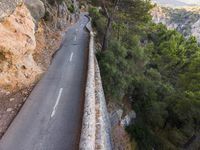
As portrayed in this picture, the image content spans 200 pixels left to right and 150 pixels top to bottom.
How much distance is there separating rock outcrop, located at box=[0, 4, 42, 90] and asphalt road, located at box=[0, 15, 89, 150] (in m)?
1.14

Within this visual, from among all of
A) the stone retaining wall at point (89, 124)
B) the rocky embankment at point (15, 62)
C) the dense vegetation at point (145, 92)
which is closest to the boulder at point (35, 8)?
the rocky embankment at point (15, 62)

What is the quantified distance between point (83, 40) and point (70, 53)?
6782 mm

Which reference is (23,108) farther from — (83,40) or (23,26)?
(83,40)

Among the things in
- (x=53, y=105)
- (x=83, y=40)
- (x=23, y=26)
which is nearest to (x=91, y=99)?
(x=53, y=105)

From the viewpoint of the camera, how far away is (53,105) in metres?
14.6

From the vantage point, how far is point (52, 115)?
13531 millimetres

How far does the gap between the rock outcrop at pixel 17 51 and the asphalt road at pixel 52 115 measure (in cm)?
114

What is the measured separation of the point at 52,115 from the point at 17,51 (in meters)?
5.57

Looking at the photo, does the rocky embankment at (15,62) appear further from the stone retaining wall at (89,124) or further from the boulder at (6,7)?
the stone retaining wall at (89,124)

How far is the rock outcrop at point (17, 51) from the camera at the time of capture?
51.8 feet

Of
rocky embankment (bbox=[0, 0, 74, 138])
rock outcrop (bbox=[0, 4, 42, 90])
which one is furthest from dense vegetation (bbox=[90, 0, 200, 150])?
rock outcrop (bbox=[0, 4, 42, 90])

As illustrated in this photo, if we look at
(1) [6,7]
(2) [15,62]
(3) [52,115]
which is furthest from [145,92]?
(1) [6,7]

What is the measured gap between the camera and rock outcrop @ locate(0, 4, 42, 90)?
51.8 feet

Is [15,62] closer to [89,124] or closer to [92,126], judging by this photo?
[89,124]
